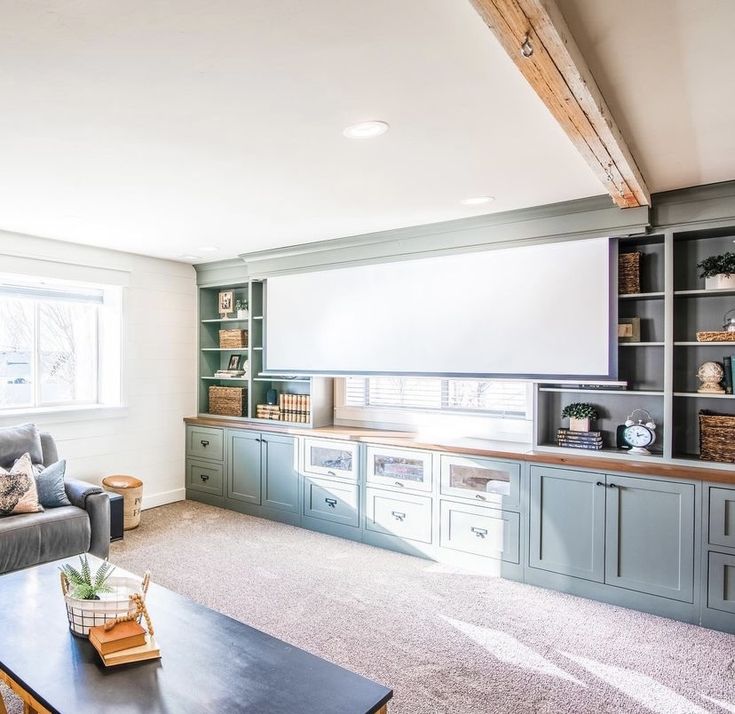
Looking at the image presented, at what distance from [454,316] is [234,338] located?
8.23ft

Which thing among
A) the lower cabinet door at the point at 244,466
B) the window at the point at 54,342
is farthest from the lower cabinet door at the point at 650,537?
the window at the point at 54,342

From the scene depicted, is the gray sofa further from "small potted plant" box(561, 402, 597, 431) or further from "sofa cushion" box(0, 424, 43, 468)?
"small potted plant" box(561, 402, 597, 431)

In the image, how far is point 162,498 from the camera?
5277 mm

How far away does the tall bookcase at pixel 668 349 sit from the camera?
3178 millimetres

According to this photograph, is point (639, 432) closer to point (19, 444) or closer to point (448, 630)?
point (448, 630)

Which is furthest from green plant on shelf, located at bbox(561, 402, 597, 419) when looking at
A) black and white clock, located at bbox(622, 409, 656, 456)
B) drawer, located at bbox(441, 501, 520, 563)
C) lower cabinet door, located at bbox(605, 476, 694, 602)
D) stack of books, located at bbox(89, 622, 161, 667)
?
stack of books, located at bbox(89, 622, 161, 667)

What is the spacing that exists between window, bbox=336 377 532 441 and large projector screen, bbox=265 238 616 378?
0.86ft

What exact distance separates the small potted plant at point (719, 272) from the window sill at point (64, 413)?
4.76 metres

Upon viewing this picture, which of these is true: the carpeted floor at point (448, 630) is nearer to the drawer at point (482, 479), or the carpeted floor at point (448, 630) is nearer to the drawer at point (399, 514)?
the drawer at point (399, 514)

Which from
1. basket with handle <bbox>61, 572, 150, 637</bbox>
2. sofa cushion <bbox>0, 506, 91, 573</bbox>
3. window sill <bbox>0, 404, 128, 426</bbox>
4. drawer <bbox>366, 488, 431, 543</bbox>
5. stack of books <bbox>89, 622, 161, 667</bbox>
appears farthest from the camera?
window sill <bbox>0, 404, 128, 426</bbox>

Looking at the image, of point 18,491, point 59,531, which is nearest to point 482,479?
point 59,531

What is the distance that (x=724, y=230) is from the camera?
315cm

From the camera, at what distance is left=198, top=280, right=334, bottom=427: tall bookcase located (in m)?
4.93

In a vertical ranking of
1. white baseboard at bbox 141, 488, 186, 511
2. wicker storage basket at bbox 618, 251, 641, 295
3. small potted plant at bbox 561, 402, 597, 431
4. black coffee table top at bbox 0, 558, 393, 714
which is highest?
wicker storage basket at bbox 618, 251, 641, 295
